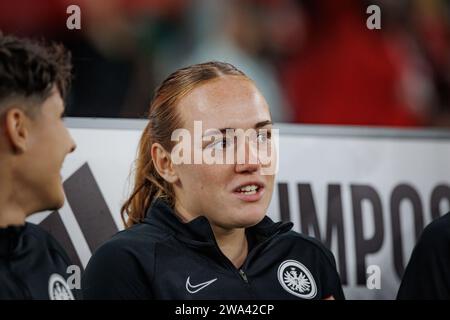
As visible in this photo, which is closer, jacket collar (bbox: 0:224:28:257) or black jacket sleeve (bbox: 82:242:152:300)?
jacket collar (bbox: 0:224:28:257)

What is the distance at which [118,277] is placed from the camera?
A: 1.30 metres

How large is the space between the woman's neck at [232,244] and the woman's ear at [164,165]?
0.40 ft

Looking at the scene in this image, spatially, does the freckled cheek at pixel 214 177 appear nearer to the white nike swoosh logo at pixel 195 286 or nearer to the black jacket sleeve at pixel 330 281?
the white nike swoosh logo at pixel 195 286

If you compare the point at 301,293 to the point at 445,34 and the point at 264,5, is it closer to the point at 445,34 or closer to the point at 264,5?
the point at 264,5

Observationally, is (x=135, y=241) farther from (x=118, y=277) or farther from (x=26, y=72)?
(x=26, y=72)

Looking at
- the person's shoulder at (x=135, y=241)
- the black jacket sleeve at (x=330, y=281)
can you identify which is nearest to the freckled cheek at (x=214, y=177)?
the person's shoulder at (x=135, y=241)

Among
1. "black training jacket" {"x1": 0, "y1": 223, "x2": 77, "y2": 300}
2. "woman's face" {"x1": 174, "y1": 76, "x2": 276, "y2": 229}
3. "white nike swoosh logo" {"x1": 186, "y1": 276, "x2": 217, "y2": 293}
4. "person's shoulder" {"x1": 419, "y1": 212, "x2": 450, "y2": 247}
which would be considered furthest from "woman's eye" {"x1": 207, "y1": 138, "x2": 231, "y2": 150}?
"person's shoulder" {"x1": 419, "y1": 212, "x2": 450, "y2": 247}

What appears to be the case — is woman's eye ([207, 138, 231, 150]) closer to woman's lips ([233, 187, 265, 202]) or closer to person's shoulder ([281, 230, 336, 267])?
woman's lips ([233, 187, 265, 202])

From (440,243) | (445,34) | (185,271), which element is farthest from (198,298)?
(445,34)

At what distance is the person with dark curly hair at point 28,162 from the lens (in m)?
1.13

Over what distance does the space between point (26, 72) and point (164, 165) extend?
354mm

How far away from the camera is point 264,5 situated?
179 cm

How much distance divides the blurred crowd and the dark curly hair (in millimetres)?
390

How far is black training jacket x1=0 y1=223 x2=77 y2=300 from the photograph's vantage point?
112 centimetres
